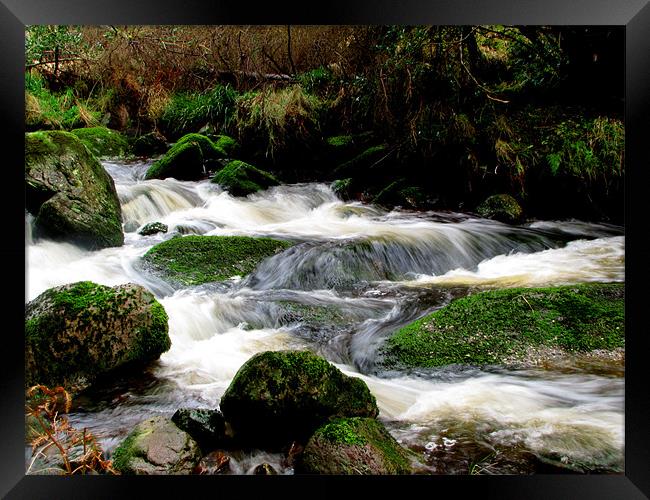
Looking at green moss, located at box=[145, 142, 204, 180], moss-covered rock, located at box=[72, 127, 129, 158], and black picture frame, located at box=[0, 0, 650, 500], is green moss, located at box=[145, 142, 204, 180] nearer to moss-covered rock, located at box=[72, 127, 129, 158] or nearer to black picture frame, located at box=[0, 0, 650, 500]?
moss-covered rock, located at box=[72, 127, 129, 158]

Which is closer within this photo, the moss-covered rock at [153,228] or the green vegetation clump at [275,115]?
the moss-covered rock at [153,228]

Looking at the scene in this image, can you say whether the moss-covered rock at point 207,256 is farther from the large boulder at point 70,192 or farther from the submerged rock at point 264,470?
the submerged rock at point 264,470

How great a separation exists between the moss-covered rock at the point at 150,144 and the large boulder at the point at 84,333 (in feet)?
4.24

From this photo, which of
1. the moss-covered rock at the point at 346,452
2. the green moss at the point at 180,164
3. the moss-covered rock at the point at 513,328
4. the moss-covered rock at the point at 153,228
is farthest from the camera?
the green moss at the point at 180,164

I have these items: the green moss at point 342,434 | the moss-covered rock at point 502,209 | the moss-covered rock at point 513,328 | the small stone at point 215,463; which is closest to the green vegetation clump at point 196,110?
the moss-covered rock at point 502,209

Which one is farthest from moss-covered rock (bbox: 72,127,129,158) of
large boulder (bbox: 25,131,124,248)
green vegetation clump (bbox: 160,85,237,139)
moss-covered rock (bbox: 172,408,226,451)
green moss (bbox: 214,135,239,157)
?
moss-covered rock (bbox: 172,408,226,451)

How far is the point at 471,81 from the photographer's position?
11.9ft

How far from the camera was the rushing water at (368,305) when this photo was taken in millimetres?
2377

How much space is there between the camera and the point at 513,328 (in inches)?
111

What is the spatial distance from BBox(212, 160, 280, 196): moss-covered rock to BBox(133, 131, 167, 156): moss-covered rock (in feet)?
1.52

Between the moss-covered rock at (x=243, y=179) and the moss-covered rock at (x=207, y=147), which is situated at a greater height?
the moss-covered rock at (x=207, y=147)
